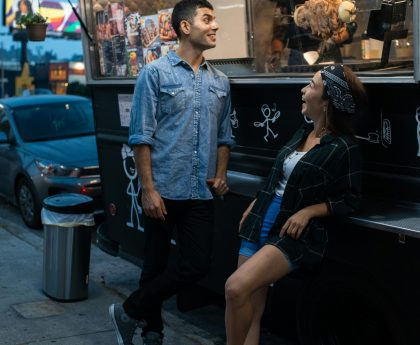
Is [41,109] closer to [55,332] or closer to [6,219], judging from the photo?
[6,219]

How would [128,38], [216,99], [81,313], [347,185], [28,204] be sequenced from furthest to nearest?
[28,204] < [128,38] < [81,313] < [216,99] < [347,185]

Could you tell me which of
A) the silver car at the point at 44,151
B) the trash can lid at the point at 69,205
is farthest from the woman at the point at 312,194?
the silver car at the point at 44,151

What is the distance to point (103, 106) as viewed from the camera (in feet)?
19.5

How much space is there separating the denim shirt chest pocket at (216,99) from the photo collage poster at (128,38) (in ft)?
3.36

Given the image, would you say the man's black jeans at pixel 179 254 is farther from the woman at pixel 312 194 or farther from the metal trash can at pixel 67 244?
the metal trash can at pixel 67 244

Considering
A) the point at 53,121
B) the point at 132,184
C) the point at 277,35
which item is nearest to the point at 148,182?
the point at 277,35

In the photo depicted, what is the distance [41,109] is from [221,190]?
6070mm

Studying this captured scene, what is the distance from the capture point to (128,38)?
18.3 ft

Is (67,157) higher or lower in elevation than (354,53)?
lower

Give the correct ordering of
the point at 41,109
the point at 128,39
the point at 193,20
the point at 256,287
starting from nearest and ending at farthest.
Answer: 1. the point at 256,287
2. the point at 193,20
3. the point at 128,39
4. the point at 41,109

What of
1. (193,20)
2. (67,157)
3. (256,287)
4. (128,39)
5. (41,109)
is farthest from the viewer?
(41,109)

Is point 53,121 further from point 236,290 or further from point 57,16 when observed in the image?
point 57,16

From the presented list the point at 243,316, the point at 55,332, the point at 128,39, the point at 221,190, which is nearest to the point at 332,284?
→ the point at 243,316

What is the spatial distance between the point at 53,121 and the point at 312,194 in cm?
672
